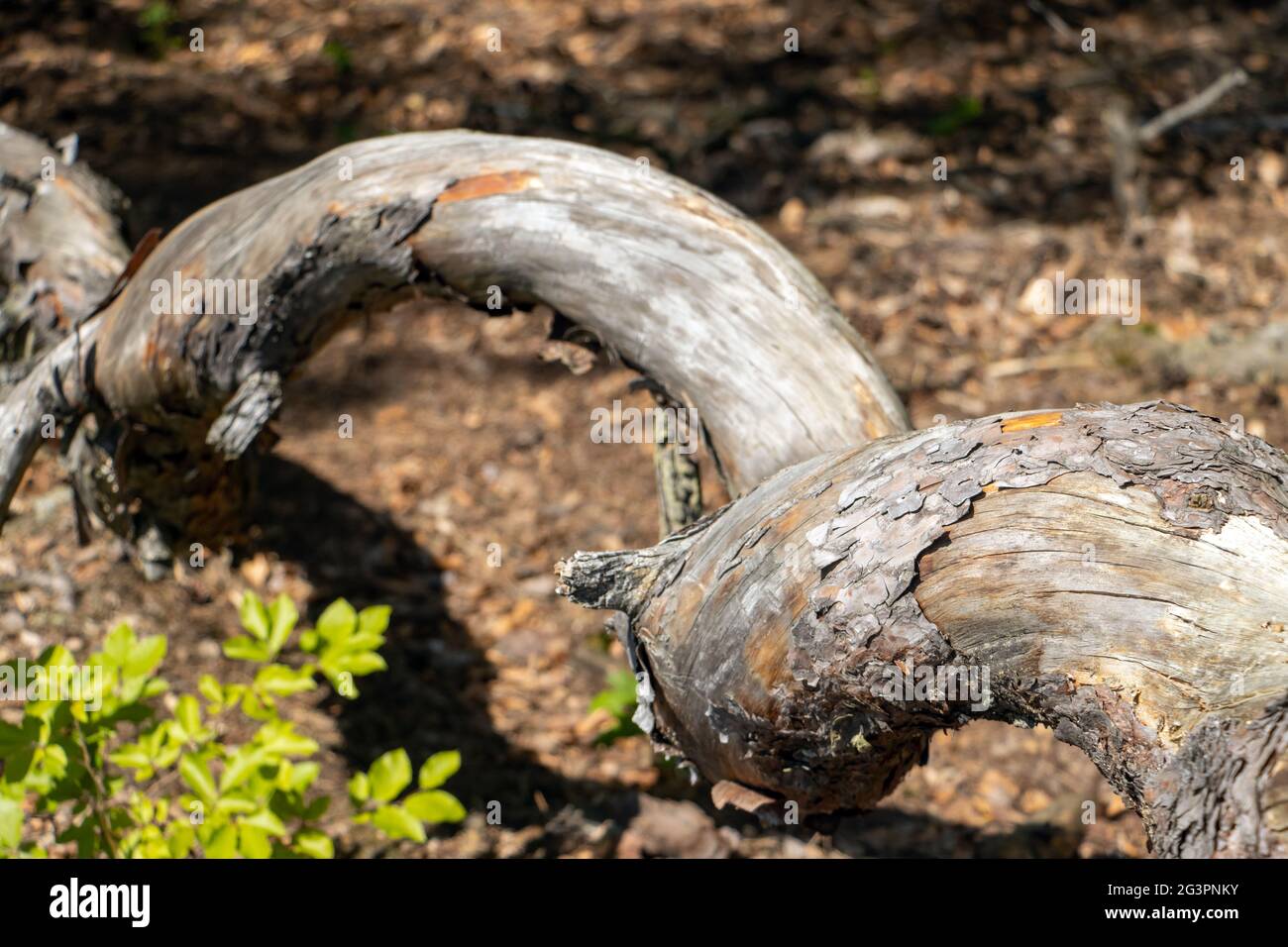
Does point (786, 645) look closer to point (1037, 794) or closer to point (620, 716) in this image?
point (620, 716)

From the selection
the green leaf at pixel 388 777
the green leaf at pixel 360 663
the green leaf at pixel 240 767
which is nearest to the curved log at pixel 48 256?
the green leaf at pixel 360 663

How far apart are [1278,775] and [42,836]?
3.51 metres

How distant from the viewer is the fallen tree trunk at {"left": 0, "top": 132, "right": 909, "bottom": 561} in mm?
2746

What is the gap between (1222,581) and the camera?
175 centimetres

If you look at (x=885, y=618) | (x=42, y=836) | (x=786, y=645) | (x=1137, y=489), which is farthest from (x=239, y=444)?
(x=1137, y=489)

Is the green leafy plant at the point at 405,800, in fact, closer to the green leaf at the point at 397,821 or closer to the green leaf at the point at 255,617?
the green leaf at the point at 397,821

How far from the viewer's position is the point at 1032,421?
200 centimetres

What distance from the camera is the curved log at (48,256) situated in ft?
12.1

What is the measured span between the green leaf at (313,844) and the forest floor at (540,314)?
103 cm

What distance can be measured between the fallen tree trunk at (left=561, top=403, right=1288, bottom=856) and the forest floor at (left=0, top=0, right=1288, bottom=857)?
Answer: 0.77 metres

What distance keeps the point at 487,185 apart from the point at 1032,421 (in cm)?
160

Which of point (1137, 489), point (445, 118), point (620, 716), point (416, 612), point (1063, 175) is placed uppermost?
point (445, 118)

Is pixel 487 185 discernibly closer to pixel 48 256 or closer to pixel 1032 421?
pixel 1032 421

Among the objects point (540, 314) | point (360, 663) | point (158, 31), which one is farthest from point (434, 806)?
point (158, 31)
